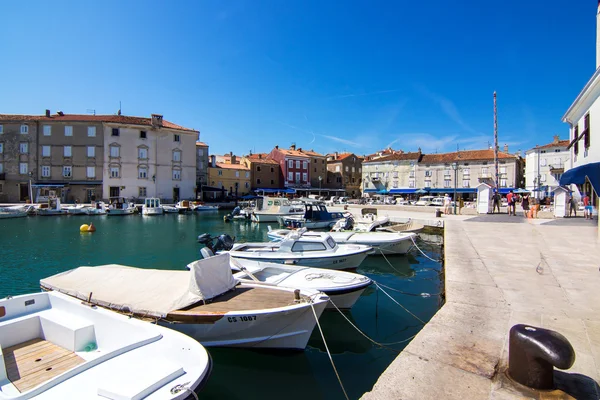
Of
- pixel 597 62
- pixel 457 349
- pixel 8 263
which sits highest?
pixel 597 62

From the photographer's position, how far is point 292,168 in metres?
70.9

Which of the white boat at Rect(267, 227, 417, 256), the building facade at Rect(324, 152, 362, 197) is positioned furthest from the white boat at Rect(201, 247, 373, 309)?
the building facade at Rect(324, 152, 362, 197)

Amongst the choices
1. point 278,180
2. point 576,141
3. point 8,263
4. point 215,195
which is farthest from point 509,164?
point 8,263

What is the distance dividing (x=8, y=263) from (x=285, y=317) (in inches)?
663

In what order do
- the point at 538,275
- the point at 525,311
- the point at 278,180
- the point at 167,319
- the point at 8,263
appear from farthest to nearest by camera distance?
the point at 278,180, the point at 8,263, the point at 538,275, the point at 167,319, the point at 525,311

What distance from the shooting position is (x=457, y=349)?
174 inches

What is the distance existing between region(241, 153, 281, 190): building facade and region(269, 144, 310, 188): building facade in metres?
1.19

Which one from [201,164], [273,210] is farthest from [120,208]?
[273,210]

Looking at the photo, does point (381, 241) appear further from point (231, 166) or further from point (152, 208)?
point (231, 166)

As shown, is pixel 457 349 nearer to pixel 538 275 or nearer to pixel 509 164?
pixel 538 275

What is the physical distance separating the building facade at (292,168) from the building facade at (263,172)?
119 centimetres

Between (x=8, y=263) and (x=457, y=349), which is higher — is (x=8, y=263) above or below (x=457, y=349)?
below

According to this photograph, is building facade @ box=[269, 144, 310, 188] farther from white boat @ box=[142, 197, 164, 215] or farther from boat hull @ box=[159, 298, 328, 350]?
boat hull @ box=[159, 298, 328, 350]

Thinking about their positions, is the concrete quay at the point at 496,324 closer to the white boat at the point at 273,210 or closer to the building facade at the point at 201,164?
the white boat at the point at 273,210
